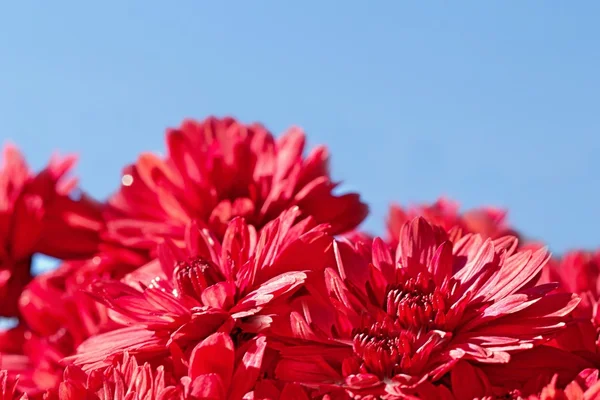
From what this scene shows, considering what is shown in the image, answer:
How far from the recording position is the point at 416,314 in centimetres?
53

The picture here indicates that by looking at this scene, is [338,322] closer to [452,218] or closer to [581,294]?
[581,294]

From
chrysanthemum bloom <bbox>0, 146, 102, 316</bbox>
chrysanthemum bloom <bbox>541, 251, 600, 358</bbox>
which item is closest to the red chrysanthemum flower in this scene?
chrysanthemum bloom <bbox>541, 251, 600, 358</bbox>

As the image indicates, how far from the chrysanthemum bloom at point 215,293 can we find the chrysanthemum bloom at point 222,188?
15 centimetres

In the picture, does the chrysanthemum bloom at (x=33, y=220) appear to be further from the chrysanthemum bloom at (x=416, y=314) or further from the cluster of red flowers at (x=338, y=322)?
the chrysanthemum bloom at (x=416, y=314)

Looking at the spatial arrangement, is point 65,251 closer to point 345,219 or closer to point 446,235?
point 345,219

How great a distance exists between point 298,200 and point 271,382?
0.90 feet

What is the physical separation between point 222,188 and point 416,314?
321 millimetres

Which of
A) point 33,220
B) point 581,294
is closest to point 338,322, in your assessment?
point 581,294

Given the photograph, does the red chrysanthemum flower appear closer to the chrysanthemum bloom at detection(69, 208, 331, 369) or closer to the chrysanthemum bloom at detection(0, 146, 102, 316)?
the chrysanthemum bloom at detection(69, 208, 331, 369)

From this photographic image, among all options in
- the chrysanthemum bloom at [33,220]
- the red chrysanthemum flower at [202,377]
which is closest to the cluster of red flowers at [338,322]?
the red chrysanthemum flower at [202,377]

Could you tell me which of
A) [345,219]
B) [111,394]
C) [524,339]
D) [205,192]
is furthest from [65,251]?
[524,339]

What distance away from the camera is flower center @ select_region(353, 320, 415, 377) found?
0.50 m

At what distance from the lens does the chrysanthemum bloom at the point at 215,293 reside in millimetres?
542

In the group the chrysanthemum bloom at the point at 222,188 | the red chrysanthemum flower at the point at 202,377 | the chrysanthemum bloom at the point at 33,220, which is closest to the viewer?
the red chrysanthemum flower at the point at 202,377
